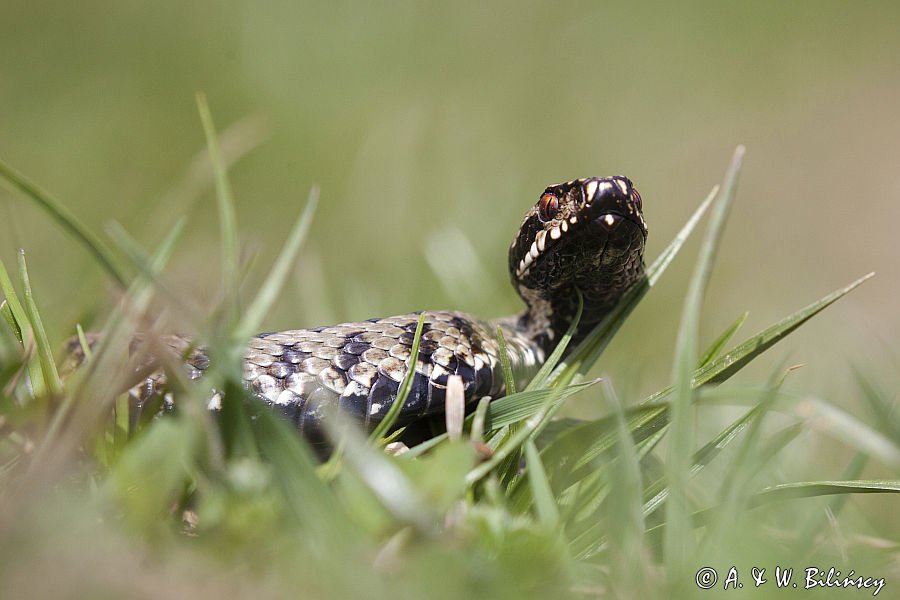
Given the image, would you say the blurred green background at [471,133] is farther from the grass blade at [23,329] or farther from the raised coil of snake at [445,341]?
the grass blade at [23,329]

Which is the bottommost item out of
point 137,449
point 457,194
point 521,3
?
point 137,449

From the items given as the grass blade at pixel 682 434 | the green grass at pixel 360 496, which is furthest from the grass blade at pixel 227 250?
the grass blade at pixel 682 434

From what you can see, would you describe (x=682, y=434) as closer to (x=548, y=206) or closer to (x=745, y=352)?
(x=745, y=352)

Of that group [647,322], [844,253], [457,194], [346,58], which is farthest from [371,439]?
[346,58]

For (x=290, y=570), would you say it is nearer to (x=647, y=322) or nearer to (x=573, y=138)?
(x=647, y=322)

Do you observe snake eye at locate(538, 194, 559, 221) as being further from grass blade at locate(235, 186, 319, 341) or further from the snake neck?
grass blade at locate(235, 186, 319, 341)

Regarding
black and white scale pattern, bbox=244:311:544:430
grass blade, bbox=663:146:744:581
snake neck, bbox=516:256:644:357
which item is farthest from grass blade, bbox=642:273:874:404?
snake neck, bbox=516:256:644:357

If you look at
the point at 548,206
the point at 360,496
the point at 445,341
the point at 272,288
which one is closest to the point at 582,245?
the point at 548,206
